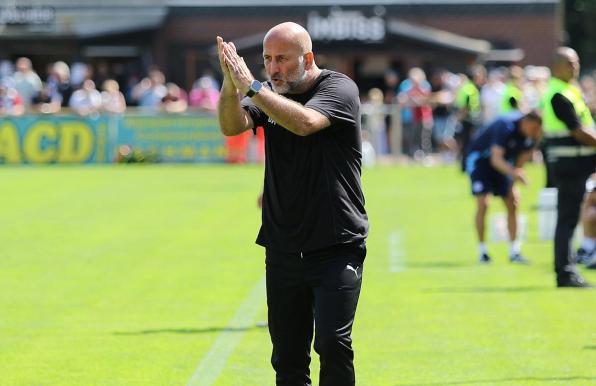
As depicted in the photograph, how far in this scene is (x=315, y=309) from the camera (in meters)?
6.08

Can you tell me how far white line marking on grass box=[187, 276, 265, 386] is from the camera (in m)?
8.11

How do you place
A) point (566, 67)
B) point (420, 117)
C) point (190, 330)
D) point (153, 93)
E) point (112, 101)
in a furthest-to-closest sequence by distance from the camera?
1. point (153, 93)
2. point (420, 117)
3. point (112, 101)
4. point (566, 67)
5. point (190, 330)

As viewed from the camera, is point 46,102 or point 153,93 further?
point 153,93

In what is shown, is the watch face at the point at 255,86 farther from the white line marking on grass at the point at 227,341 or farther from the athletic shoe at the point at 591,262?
the athletic shoe at the point at 591,262

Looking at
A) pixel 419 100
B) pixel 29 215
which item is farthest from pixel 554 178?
pixel 419 100

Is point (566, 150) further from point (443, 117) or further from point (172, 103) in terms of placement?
point (443, 117)

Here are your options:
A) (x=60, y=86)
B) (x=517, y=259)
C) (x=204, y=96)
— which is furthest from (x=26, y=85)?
(x=517, y=259)

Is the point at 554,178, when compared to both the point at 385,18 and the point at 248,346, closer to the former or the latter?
the point at 248,346

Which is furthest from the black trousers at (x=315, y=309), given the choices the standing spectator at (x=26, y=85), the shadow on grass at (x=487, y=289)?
the standing spectator at (x=26, y=85)

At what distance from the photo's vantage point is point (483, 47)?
128ft

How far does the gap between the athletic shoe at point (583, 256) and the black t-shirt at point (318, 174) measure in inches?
322

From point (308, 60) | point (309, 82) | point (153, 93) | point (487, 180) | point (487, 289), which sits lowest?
point (487, 289)

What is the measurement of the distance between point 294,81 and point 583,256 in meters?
8.65

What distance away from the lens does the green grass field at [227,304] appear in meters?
8.37
